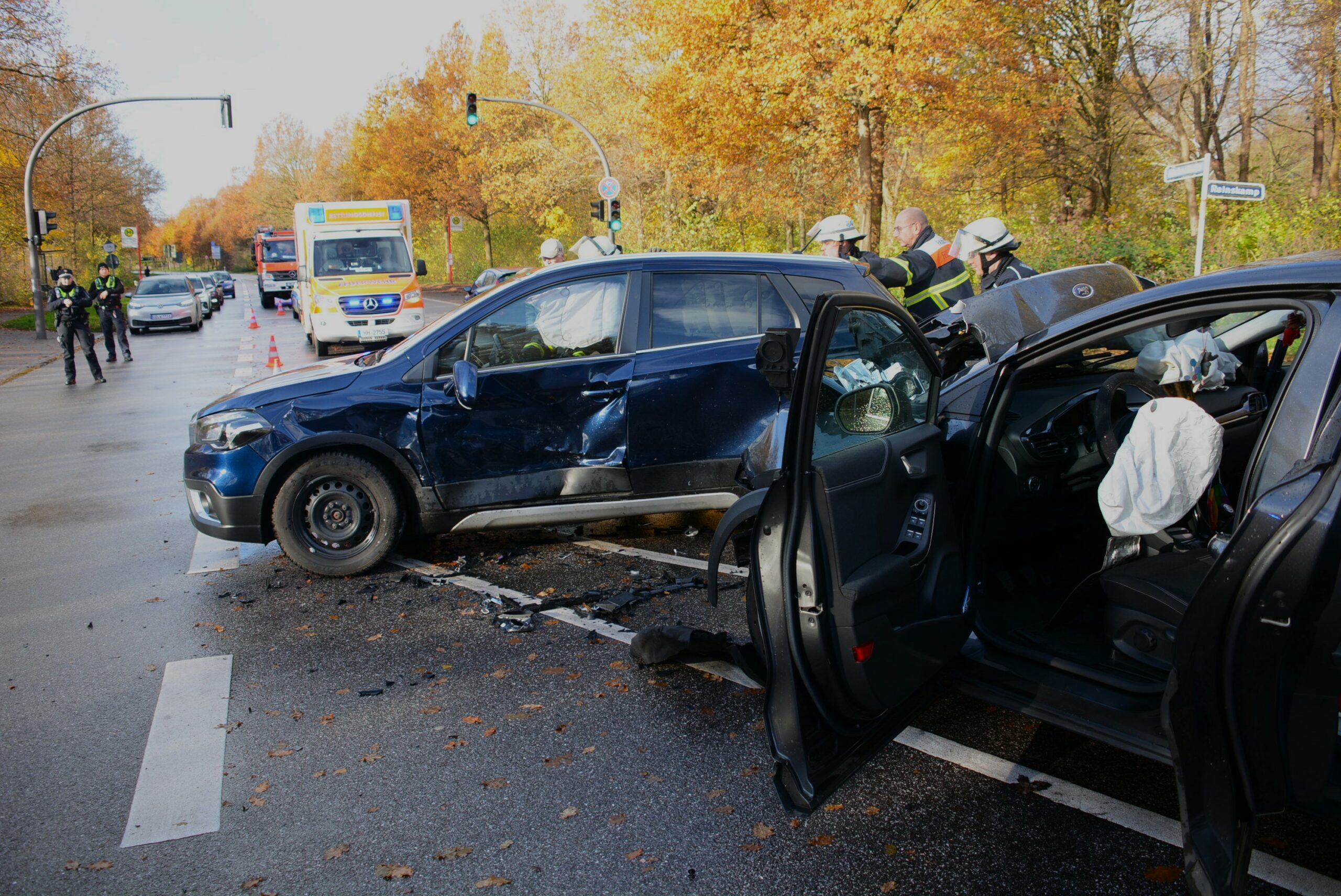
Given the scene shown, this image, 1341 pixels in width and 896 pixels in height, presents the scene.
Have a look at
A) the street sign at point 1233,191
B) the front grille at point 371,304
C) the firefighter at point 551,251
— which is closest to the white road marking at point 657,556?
the firefighter at point 551,251

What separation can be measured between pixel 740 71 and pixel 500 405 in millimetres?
17688

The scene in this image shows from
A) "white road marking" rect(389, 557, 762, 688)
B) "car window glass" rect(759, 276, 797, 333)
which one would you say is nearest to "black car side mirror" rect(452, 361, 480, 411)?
"white road marking" rect(389, 557, 762, 688)

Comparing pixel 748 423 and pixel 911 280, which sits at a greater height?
pixel 911 280

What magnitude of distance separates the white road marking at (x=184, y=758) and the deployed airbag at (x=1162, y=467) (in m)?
3.13

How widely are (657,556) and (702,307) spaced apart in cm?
155

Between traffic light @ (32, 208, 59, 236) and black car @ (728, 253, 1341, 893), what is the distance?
2727 cm

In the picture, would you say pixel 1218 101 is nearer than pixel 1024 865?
No

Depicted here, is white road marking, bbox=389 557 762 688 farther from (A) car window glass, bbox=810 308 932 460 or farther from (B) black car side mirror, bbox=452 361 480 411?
(A) car window glass, bbox=810 308 932 460

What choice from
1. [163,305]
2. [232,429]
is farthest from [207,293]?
[232,429]

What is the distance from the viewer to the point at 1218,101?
71.1 feet

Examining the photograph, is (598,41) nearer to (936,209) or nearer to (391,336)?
(936,209)

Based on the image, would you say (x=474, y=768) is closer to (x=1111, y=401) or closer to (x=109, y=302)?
(x=1111, y=401)

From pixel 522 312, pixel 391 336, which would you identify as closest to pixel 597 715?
pixel 522 312

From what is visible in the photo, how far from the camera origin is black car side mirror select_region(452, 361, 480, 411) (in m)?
5.42
